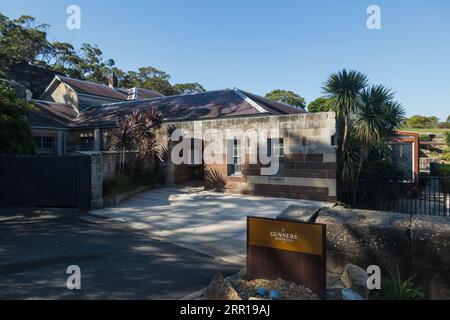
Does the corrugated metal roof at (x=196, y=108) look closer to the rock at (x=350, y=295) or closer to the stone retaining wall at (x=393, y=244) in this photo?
the stone retaining wall at (x=393, y=244)

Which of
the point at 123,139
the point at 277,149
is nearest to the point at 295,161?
the point at 277,149

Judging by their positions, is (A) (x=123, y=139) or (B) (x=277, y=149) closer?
(B) (x=277, y=149)

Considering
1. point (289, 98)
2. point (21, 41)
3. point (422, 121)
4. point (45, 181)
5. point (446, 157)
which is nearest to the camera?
point (45, 181)

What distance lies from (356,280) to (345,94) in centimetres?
948

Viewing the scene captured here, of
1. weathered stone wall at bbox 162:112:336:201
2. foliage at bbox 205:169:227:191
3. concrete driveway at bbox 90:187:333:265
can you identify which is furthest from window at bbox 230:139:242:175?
concrete driveway at bbox 90:187:333:265

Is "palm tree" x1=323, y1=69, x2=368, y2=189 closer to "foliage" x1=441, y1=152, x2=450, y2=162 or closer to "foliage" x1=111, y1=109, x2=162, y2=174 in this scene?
"foliage" x1=111, y1=109, x2=162, y2=174

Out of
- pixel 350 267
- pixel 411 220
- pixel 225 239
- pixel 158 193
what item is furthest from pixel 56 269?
pixel 158 193

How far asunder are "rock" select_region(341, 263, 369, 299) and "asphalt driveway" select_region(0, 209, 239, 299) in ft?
6.15

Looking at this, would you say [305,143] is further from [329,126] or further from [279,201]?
[279,201]

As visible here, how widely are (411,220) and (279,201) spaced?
734 cm

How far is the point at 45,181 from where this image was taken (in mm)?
10891

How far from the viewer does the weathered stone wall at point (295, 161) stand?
11.6 m

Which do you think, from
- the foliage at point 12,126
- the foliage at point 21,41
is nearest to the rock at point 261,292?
the foliage at point 12,126

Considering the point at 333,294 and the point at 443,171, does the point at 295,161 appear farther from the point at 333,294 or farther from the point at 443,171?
the point at 443,171
